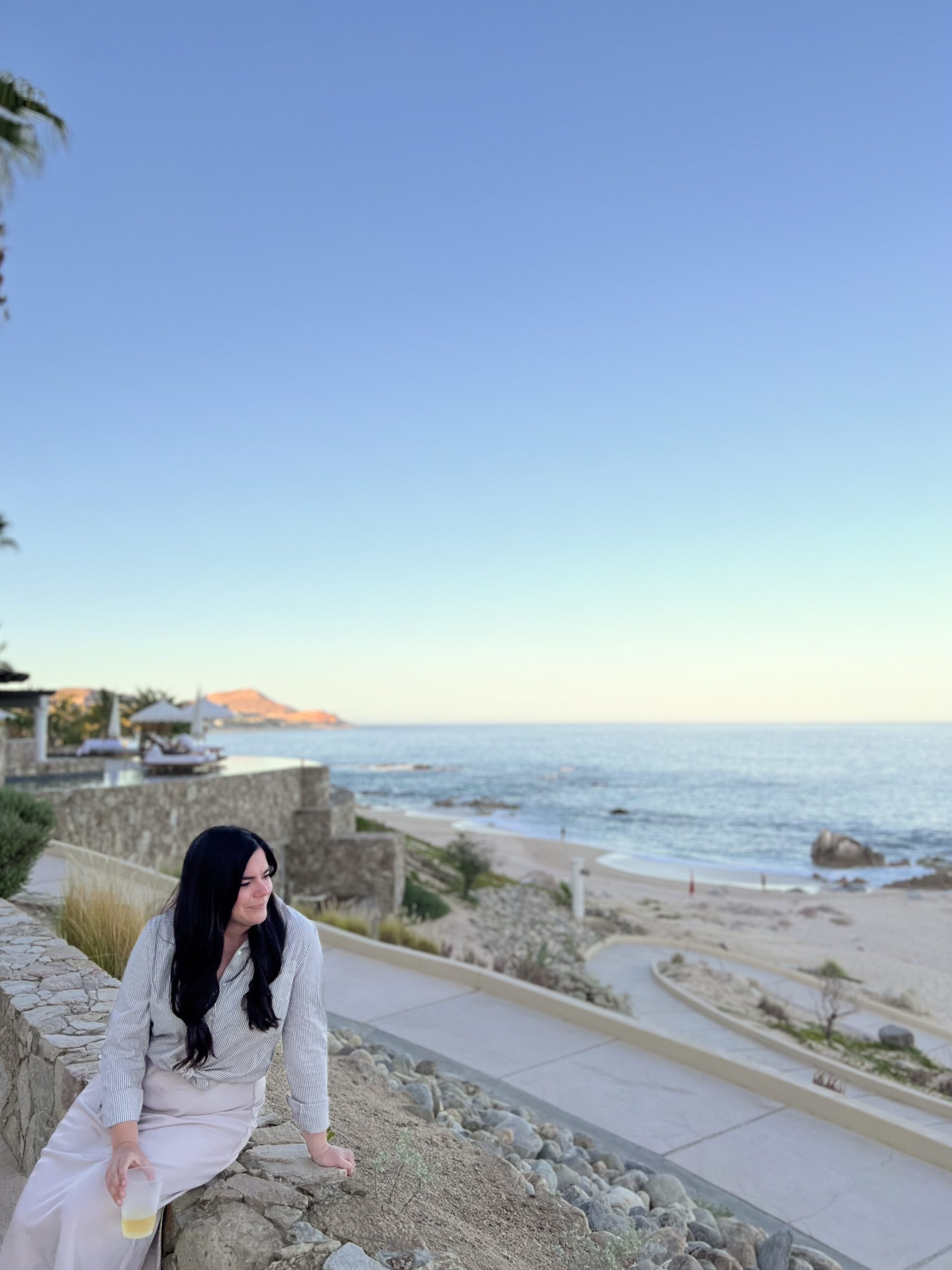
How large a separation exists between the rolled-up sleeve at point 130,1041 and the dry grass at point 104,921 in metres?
2.36

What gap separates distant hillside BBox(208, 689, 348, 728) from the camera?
14500cm

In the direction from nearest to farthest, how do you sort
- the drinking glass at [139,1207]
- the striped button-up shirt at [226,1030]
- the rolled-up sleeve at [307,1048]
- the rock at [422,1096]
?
1. the drinking glass at [139,1207]
2. the striped button-up shirt at [226,1030]
3. the rolled-up sleeve at [307,1048]
4. the rock at [422,1096]

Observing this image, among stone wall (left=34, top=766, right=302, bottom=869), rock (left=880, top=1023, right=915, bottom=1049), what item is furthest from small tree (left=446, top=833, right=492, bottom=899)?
rock (left=880, top=1023, right=915, bottom=1049)

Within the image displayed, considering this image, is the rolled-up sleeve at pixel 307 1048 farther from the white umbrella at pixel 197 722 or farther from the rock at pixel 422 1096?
the white umbrella at pixel 197 722

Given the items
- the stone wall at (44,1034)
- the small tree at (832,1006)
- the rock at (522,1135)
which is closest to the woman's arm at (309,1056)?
the stone wall at (44,1034)

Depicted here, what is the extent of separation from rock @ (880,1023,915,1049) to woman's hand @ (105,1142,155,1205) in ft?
30.4

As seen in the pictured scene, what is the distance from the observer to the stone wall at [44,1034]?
2.49 metres

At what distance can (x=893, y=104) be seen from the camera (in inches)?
454

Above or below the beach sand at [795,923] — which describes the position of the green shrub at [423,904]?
above

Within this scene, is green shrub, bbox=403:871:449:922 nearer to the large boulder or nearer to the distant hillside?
the large boulder

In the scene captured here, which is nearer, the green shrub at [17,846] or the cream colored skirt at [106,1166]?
the cream colored skirt at [106,1166]

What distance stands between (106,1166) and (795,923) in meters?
21.7

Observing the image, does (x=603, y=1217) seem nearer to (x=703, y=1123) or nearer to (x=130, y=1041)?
(x=703, y=1123)

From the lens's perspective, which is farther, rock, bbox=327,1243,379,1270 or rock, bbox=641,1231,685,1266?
rock, bbox=641,1231,685,1266
